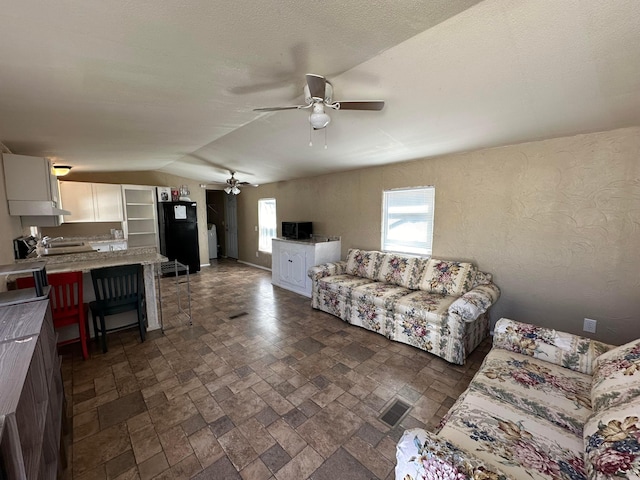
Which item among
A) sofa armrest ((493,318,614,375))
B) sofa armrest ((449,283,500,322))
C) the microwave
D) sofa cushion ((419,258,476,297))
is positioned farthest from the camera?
the microwave

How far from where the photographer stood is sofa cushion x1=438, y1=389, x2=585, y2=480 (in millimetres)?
1077

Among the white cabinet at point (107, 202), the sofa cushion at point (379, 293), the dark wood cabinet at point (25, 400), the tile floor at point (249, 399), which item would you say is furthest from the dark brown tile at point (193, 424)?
the white cabinet at point (107, 202)

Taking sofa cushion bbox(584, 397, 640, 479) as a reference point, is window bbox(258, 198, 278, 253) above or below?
above

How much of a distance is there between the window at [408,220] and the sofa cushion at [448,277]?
444mm

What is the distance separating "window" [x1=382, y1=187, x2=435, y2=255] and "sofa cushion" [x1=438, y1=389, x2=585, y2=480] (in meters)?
2.54

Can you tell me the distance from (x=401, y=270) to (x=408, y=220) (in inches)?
31.7

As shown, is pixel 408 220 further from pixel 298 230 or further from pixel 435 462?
pixel 435 462

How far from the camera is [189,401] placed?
213 cm

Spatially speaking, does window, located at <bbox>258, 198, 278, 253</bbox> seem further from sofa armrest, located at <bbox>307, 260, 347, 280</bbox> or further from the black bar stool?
the black bar stool

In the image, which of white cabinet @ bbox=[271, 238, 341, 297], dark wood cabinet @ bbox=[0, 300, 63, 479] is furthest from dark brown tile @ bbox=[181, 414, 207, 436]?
white cabinet @ bbox=[271, 238, 341, 297]

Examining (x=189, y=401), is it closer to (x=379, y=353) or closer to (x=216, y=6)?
(x=379, y=353)

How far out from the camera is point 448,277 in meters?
3.19

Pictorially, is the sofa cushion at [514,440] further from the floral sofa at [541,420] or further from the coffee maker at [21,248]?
the coffee maker at [21,248]

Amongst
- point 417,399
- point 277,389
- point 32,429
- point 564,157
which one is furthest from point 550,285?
point 32,429
